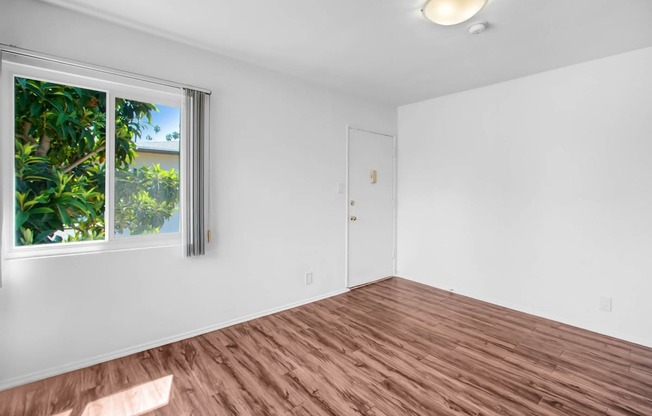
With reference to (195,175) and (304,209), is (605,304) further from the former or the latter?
(195,175)

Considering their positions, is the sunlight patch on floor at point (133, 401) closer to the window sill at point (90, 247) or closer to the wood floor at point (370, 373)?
the wood floor at point (370, 373)

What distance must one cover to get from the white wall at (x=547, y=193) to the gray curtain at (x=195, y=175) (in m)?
3.04

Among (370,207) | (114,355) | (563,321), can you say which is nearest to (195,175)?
(114,355)

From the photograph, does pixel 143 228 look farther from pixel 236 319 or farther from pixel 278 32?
pixel 278 32

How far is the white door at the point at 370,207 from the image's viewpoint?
4.16 meters

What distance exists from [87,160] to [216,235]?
118 centimetres

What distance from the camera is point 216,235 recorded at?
9.71 feet

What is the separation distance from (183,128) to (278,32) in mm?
1170

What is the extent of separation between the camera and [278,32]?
251cm

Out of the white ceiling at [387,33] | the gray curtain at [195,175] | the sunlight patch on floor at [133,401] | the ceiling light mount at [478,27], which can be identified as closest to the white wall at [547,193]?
the white ceiling at [387,33]

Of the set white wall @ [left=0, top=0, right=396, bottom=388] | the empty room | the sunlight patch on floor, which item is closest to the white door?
the empty room

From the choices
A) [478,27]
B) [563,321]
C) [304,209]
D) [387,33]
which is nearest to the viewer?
[478,27]

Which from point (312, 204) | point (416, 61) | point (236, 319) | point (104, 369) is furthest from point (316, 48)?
point (104, 369)

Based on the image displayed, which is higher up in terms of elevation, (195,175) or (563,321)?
(195,175)
